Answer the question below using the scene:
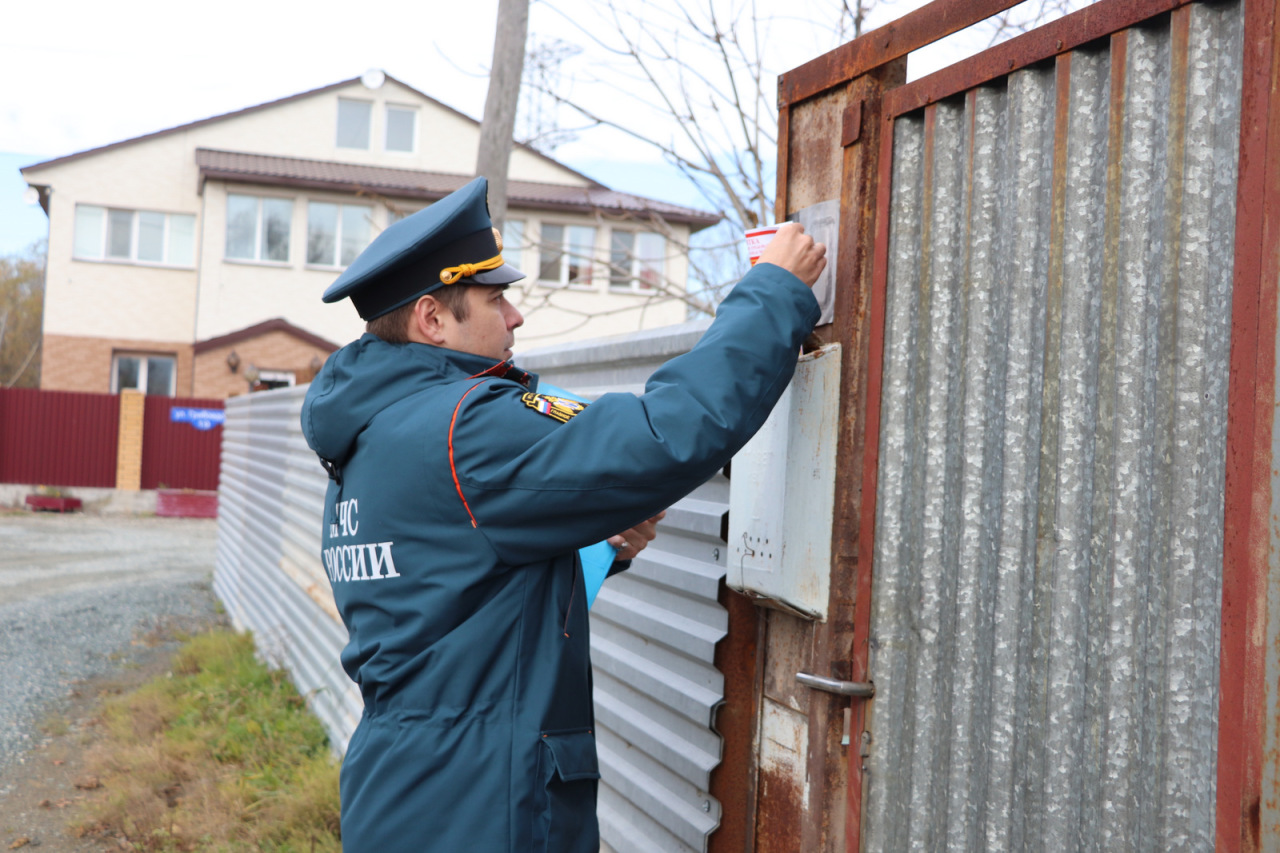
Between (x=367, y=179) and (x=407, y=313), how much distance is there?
2231 centimetres

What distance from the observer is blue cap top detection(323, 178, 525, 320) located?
2.16 meters

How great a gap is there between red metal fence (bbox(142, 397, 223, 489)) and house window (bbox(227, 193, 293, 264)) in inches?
145

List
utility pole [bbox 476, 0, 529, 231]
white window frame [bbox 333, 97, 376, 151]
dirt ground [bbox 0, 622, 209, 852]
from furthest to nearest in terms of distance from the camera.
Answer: white window frame [bbox 333, 97, 376, 151]
utility pole [bbox 476, 0, 529, 231]
dirt ground [bbox 0, 622, 209, 852]

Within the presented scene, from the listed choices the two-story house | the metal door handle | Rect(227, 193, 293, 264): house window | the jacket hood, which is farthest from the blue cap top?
Rect(227, 193, 293, 264): house window

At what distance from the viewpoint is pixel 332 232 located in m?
23.5

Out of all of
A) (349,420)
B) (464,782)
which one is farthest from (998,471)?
(349,420)

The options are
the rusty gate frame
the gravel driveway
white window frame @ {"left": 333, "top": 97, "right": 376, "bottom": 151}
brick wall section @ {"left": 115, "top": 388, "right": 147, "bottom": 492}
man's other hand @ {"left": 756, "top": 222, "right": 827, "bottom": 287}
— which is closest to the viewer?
the rusty gate frame

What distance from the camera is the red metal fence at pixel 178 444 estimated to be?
2130 cm

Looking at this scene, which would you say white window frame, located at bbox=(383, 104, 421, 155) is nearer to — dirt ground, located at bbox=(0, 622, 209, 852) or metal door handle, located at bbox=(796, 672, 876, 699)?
dirt ground, located at bbox=(0, 622, 209, 852)

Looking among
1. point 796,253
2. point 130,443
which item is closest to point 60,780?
point 796,253

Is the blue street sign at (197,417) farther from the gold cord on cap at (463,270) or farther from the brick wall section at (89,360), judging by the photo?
the gold cord on cap at (463,270)

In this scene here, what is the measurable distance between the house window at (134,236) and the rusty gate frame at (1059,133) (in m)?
23.8

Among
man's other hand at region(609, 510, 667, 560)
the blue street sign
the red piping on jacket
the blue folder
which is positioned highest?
the blue street sign

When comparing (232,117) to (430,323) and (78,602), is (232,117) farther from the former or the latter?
(430,323)
